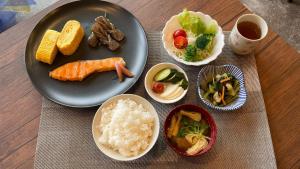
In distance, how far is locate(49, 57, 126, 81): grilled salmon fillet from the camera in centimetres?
131

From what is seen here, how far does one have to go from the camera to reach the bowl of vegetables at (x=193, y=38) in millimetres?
1322

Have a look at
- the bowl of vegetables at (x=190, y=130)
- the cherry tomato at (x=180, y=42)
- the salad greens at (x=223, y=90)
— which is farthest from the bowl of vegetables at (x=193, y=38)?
the bowl of vegetables at (x=190, y=130)

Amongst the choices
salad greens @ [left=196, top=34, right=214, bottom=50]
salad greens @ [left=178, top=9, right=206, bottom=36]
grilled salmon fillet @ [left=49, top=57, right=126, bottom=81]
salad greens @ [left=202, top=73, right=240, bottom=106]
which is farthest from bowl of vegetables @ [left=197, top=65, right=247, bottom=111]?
grilled salmon fillet @ [left=49, top=57, right=126, bottom=81]

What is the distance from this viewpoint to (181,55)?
1351 mm

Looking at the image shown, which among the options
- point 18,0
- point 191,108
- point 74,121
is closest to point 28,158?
point 74,121

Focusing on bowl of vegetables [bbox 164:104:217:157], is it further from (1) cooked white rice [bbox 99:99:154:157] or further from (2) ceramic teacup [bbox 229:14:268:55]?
(2) ceramic teacup [bbox 229:14:268:55]

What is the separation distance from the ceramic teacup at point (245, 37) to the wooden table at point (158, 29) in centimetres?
11

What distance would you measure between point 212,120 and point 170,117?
16 cm

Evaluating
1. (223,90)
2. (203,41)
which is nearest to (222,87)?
(223,90)

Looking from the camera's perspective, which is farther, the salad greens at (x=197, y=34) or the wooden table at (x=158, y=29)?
the salad greens at (x=197, y=34)

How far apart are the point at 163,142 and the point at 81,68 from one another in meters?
0.48

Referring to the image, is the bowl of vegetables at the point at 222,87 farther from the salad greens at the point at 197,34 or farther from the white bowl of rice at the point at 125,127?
the white bowl of rice at the point at 125,127

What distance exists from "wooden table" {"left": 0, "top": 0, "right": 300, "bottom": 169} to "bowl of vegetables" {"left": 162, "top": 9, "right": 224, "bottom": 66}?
0.32 ft

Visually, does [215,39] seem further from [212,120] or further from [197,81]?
[212,120]
